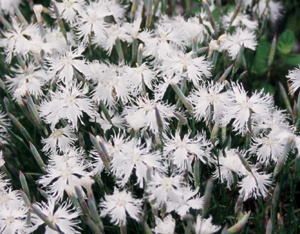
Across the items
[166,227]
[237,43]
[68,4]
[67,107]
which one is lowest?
[166,227]

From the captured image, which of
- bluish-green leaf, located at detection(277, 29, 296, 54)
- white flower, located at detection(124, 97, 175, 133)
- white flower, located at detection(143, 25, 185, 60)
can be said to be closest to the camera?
white flower, located at detection(124, 97, 175, 133)

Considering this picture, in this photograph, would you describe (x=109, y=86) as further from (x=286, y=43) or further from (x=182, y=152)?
(x=286, y=43)

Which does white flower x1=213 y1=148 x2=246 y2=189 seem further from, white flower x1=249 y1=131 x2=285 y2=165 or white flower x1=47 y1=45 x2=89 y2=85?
white flower x1=47 y1=45 x2=89 y2=85

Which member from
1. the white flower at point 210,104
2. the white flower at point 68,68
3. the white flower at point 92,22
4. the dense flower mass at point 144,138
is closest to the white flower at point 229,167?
the dense flower mass at point 144,138

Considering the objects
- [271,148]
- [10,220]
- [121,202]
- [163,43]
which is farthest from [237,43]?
[10,220]

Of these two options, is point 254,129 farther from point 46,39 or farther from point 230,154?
point 46,39

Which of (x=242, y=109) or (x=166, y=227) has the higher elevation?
(x=242, y=109)

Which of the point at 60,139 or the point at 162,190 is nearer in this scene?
the point at 162,190

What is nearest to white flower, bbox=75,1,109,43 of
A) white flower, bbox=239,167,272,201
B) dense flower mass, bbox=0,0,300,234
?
dense flower mass, bbox=0,0,300,234
